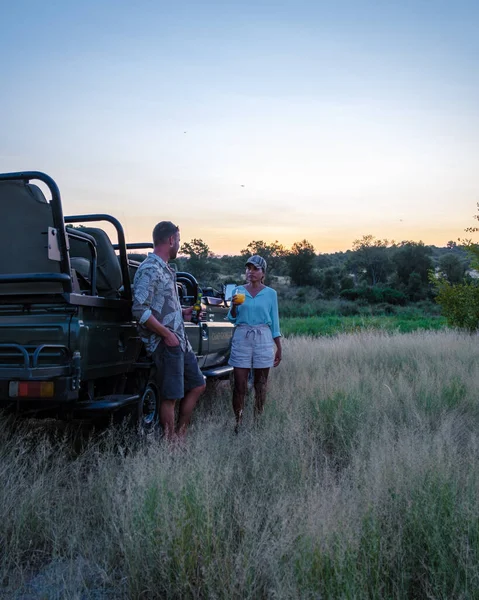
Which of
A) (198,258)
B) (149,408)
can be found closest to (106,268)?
(149,408)

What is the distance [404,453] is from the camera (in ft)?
14.3

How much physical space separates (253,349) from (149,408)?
1304 mm

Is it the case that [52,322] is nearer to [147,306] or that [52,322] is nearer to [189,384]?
[147,306]

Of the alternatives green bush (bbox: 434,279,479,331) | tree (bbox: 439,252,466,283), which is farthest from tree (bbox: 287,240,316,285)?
green bush (bbox: 434,279,479,331)

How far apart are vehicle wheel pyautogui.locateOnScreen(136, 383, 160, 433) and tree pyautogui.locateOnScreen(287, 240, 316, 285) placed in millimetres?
56919

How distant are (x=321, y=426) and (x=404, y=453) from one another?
84.8 inches

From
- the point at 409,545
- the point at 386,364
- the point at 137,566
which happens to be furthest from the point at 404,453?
the point at 386,364

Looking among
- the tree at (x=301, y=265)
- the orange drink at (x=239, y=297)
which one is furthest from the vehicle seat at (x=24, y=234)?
the tree at (x=301, y=265)

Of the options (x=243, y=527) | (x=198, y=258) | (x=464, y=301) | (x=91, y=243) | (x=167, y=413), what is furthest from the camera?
(x=198, y=258)

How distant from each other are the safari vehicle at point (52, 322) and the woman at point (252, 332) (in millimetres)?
1405

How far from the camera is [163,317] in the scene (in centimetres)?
528

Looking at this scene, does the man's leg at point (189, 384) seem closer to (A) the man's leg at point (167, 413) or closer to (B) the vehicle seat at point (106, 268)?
(A) the man's leg at point (167, 413)

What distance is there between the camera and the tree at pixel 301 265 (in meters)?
63.0

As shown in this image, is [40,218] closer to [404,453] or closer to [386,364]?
[404,453]
